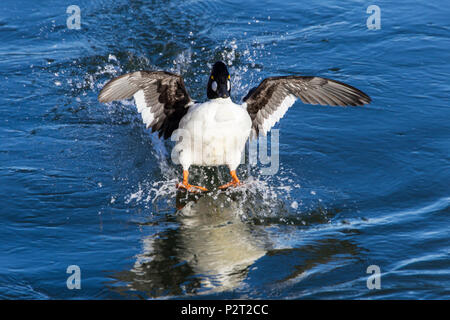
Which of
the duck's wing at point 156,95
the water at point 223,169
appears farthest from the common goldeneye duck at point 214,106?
the water at point 223,169

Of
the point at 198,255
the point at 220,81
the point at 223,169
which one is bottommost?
the point at 198,255

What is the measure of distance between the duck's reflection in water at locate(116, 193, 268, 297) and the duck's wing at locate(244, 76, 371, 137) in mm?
1535

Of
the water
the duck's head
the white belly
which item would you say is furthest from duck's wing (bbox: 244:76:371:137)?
the duck's head

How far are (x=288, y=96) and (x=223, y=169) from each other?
121 centimetres

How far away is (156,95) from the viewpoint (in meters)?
6.92

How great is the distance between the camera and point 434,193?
639 cm

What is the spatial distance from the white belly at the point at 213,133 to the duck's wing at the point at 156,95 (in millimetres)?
278

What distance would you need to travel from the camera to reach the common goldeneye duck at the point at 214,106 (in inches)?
256

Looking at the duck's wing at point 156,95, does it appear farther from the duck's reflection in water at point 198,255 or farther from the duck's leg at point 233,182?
the duck's reflection in water at point 198,255

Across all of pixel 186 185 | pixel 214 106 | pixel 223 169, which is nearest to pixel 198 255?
pixel 186 185

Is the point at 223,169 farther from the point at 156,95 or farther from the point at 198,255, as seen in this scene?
the point at 198,255

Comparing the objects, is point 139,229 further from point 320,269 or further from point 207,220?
point 320,269

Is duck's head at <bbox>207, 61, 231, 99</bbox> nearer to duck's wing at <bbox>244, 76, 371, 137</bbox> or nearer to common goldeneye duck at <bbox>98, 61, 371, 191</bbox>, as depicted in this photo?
common goldeneye duck at <bbox>98, 61, 371, 191</bbox>
